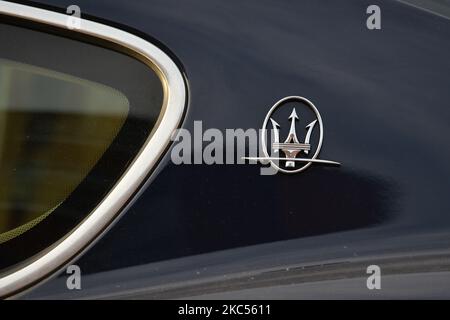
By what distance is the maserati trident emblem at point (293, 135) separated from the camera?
2.00 meters

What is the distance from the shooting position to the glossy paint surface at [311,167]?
198 cm

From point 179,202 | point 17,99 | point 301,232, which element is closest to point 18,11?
point 17,99

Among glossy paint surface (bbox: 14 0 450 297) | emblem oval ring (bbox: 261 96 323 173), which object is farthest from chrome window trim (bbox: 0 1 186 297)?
emblem oval ring (bbox: 261 96 323 173)

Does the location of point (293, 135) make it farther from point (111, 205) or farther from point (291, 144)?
point (111, 205)

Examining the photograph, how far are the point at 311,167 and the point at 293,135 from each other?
0.25ft

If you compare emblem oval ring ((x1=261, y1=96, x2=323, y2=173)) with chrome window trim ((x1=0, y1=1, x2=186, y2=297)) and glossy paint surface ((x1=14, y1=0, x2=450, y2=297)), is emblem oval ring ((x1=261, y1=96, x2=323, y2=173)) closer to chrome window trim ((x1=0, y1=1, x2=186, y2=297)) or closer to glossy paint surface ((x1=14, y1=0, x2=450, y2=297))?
glossy paint surface ((x1=14, y1=0, x2=450, y2=297))

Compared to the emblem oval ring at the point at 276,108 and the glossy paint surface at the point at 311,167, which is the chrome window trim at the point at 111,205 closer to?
the glossy paint surface at the point at 311,167

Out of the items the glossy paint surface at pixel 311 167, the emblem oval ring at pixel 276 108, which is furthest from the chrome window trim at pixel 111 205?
the emblem oval ring at pixel 276 108

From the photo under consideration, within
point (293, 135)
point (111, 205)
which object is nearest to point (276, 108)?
point (293, 135)

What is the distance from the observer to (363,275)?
1.94m

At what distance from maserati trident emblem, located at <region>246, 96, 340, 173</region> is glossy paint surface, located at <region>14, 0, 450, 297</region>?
0.02 metres

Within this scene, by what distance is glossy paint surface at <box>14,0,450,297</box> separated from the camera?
78.1 inches

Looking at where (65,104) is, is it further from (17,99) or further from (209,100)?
(209,100)

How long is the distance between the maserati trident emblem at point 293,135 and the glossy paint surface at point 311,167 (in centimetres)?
2
